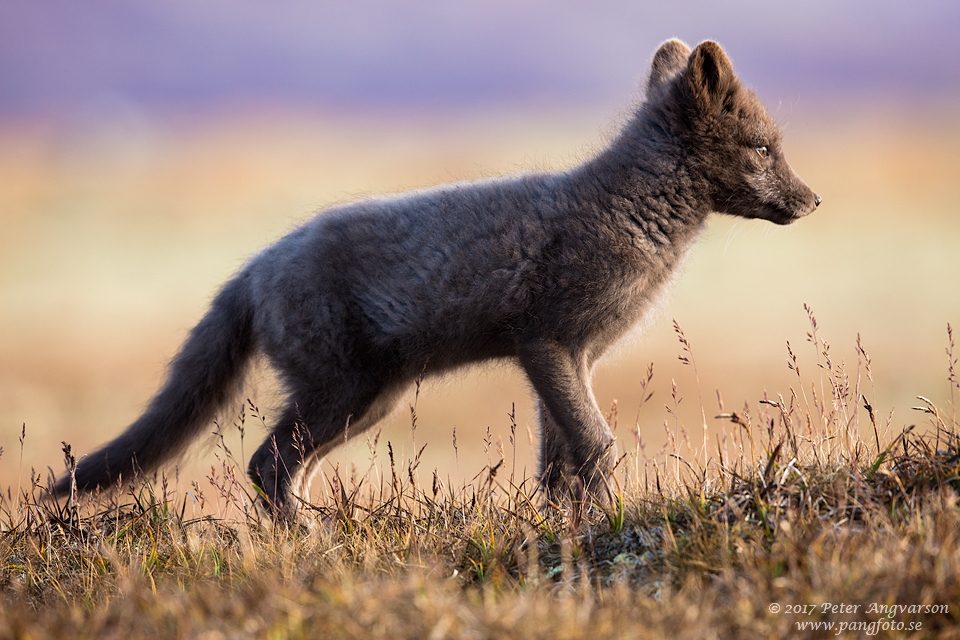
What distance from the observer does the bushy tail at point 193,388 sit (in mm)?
4355

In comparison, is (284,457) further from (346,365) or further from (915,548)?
(915,548)

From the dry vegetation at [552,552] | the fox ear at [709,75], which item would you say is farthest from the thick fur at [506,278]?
the dry vegetation at [552,552]

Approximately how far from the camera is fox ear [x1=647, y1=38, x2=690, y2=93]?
14.5ft

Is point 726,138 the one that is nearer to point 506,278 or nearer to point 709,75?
point 709,75

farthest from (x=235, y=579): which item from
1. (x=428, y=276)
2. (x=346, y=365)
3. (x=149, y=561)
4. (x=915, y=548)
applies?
(x=915, y=548)

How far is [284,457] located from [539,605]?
2.56 metres

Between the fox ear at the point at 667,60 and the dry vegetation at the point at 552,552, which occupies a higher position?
the fox ear at the point at 667,60

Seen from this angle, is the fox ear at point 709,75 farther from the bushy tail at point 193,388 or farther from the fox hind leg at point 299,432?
the bushy tail at point 193,388

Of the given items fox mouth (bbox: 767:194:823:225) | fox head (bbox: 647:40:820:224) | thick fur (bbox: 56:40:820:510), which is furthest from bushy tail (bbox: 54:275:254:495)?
fox mouth (bbox: 767:194:823:225)

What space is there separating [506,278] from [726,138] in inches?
A: 59.0

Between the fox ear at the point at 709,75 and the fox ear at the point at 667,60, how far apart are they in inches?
18.0

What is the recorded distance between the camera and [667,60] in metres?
4.50

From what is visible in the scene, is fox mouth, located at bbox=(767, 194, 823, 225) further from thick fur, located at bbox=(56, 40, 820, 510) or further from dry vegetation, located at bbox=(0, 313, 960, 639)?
dry vegetation, located at bbox=(0, 313, 960, 639)

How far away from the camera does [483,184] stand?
4.20 m
